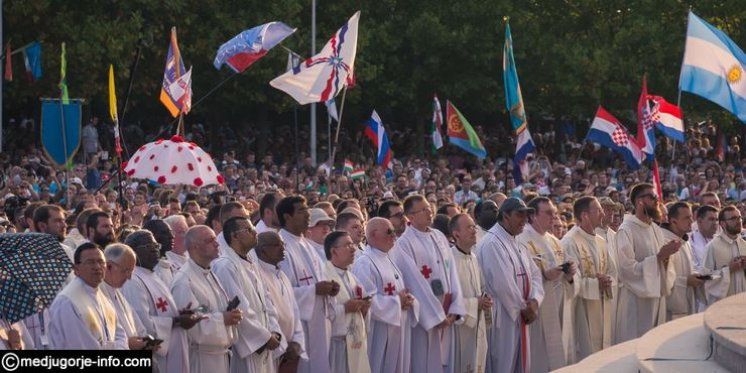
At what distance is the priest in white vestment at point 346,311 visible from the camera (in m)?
13.4

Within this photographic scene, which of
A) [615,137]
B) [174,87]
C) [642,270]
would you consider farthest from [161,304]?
[615,137]

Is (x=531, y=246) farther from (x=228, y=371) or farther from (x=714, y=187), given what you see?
(x=714, y=187)

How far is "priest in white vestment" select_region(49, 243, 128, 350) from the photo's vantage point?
33.4ft

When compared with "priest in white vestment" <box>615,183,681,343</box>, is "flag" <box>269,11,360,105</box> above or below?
above

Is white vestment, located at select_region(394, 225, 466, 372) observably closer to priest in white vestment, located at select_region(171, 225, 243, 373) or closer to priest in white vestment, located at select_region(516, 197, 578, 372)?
priest in white vestment, located at select_region(516, 197, 578, 372)

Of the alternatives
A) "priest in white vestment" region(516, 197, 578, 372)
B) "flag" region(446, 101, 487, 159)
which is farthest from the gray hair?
"flag" region(446, 101, 487, 159)

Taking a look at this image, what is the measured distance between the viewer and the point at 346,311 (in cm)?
1348

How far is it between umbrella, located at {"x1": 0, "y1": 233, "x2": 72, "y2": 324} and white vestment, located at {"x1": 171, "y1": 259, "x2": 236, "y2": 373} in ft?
12.1

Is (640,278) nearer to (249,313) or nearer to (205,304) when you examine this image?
(249,313)

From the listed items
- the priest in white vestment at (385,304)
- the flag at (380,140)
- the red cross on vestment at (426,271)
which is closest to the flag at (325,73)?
the flag at (380,140)

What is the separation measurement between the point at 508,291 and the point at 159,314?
14.7 feet

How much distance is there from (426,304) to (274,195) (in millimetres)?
1688

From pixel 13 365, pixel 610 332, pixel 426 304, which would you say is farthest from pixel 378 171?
pixel 13 365

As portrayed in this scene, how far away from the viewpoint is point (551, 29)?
45656mm
